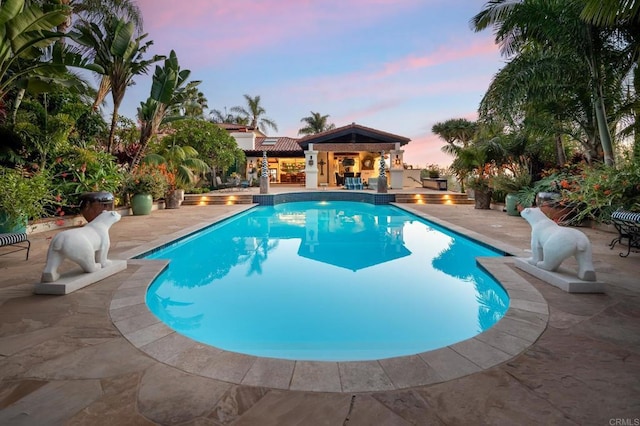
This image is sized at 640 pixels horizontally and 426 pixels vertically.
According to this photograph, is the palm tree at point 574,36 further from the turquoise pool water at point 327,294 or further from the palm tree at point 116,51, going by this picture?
the palm tree at point 116,51

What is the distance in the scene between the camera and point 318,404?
1902 mm

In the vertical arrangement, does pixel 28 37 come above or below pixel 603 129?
above

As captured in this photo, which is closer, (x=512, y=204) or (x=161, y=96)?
(x=512, y=204)

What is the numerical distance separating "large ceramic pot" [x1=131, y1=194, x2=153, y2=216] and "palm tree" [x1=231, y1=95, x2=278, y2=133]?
84.5 ft

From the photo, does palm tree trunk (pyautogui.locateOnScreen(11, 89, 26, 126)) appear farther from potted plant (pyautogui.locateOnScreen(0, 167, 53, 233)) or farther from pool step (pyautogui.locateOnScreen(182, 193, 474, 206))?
pool step (pyautogui.locateOnScreen(182, 193, 474, 206))

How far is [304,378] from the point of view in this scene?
7.14 ft

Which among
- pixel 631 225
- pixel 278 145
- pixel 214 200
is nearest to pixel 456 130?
pixel 278 145

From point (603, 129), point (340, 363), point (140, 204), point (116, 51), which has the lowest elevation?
point (340, 363)

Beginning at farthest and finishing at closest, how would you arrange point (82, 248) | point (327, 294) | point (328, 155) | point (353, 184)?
point (328, 155) < point (353, 184) < point (327, 294) < point (82, 248)

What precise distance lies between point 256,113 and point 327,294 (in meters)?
34.5

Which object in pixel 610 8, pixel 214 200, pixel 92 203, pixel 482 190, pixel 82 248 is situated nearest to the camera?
pixel 82 248

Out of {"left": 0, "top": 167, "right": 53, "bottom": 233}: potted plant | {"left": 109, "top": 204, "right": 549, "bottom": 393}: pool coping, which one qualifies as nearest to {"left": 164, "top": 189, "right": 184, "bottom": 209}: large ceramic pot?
{"left": 0, "top": 167, "right": 53, "bottom": 233}: potted plant

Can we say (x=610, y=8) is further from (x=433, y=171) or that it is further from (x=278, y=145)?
(x=278, y=145)

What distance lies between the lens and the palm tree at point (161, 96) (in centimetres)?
1107
